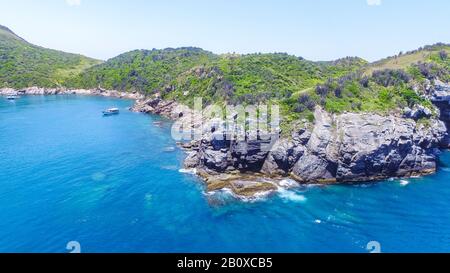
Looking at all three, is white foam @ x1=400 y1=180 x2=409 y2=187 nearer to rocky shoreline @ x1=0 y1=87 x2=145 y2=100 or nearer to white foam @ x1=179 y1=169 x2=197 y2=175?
white foam @ x1=179 y1=169 x2=197 y2=175

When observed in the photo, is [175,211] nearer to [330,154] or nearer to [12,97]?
[330,154]

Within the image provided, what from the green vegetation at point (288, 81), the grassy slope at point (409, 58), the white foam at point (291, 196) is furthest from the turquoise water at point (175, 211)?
the grassy slope at point (409, 58)

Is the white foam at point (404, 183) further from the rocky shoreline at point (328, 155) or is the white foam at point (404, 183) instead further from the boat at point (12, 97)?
the boat at point (12, 97)

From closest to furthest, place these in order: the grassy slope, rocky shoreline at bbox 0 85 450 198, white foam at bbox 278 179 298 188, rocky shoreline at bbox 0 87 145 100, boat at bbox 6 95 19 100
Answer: white foam at bbox 278 179 298 188 < rocky shoreline at bbox 0 85 450 198 < the grassy slope < boat at bbox 6 95 19 100 < rocky shoreline at bbox 0 87 145 100

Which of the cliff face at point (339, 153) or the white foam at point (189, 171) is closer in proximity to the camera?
the cliff face at point (339, 153)

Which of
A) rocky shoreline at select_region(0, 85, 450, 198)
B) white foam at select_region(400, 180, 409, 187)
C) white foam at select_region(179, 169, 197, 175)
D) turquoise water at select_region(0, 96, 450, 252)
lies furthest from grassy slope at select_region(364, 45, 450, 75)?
white foam at select_region(179, 169, 197, 175)
